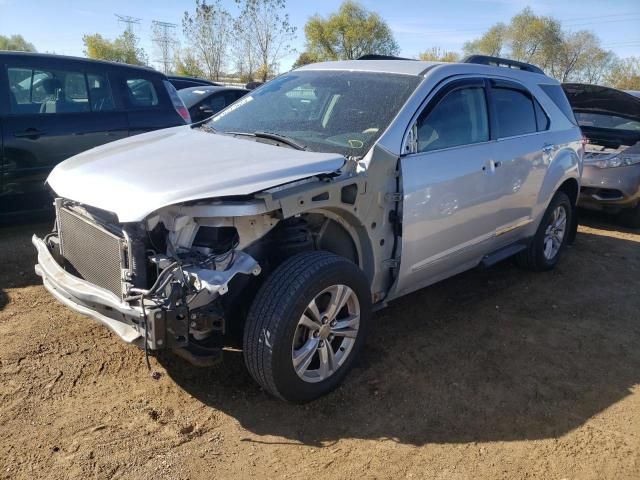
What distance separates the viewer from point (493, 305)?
455cm

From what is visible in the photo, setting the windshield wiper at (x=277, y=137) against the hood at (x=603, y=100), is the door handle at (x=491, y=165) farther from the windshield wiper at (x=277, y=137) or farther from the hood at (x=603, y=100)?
the hood at (x=603, y=100)

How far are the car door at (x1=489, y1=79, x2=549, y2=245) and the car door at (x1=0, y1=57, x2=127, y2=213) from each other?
400 cm

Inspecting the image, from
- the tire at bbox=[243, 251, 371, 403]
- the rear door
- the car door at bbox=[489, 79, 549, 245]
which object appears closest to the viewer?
the tire at bbox=[243, 251, 371, 403]

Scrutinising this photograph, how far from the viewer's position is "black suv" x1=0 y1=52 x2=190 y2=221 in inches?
203

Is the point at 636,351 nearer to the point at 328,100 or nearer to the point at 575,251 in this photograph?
the point at 575,251

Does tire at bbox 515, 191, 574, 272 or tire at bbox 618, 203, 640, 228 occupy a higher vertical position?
tire at bbox 515, 191, 574, 272

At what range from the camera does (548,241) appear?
535cm

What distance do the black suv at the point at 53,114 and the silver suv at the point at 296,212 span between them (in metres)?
2.07

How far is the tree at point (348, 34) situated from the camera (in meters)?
56.1

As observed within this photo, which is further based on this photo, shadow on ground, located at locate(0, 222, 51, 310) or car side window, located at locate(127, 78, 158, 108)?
car side window, located at locate(127, 78, 158, 108)

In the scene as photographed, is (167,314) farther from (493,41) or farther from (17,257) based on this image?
(493,41)

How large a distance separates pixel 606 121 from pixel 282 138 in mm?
6397

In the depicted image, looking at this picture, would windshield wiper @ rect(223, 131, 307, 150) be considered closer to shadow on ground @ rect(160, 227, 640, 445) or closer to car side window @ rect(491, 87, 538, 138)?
shadow on ground @ rect(160, 227, 640, 445)

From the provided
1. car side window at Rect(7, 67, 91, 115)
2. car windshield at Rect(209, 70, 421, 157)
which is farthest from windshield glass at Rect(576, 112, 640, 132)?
car side window at Rect(7, 67, 91, 115)
